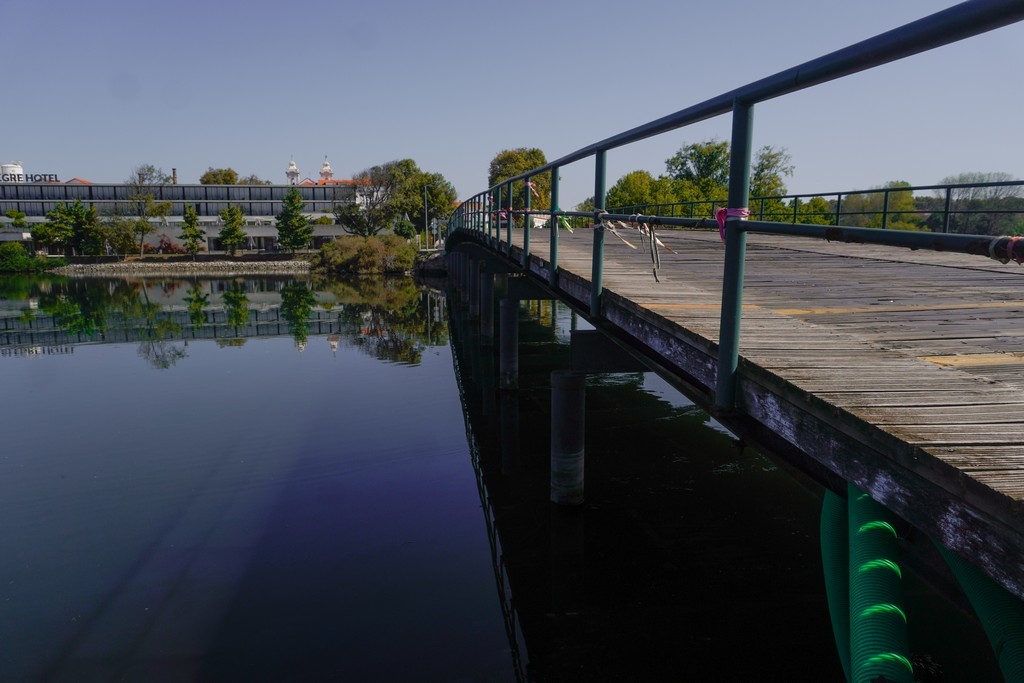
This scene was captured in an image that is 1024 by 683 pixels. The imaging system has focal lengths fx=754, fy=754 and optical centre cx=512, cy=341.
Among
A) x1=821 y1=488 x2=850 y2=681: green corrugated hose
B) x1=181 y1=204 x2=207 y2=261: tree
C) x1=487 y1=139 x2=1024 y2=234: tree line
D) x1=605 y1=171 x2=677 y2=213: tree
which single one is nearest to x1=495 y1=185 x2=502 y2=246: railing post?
x1=487 y1=139 x2=1024 y2=234: tree line

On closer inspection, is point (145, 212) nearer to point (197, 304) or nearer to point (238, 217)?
point (238, 217)

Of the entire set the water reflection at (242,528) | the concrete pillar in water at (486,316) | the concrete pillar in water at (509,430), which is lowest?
the water reflection at (242,528)

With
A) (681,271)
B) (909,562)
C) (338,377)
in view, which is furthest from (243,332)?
(909,562)

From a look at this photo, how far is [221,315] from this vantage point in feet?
110

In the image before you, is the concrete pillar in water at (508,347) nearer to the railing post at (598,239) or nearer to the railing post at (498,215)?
the railing post at (498,215)

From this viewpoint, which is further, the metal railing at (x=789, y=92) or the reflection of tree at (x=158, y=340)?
the reflection of tree at (x=158, y=340)

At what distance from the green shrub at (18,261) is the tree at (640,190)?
50752mm

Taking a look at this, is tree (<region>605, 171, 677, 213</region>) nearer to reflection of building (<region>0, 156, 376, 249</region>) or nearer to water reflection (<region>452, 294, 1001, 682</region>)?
reflection of building (<region>0, 156, 376, 249</region>)

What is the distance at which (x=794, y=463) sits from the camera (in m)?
3.09

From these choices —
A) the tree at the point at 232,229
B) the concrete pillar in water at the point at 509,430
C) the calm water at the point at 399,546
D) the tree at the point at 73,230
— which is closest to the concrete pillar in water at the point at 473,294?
the calm water at the point at 399,546

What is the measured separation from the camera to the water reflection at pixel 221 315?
25.2 meters

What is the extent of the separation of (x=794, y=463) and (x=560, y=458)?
6260 mm

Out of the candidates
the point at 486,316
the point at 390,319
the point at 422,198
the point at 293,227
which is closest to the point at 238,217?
the point at 293,227

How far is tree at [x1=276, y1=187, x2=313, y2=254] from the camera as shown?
73438mm
